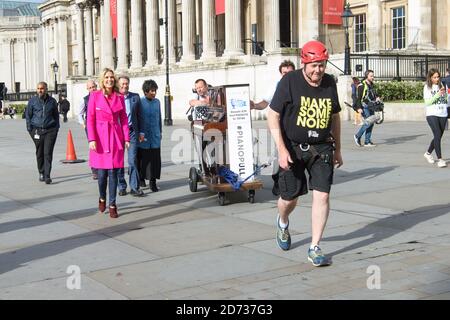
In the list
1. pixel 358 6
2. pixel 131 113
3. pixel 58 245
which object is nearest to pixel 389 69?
pixel 358 6

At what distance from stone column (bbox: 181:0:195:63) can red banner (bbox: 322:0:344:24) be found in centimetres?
1032

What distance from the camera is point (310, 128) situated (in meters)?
6.25

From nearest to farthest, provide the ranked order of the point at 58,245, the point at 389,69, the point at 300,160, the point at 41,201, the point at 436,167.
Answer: the point at 300,160, the point at 58,245, the point at 41,201, the point at 436,167, the point at 389,69

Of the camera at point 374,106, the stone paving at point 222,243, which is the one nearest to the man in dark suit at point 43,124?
the stone paving at point 222,243

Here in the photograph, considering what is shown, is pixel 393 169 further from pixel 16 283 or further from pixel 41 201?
pixel 16 283

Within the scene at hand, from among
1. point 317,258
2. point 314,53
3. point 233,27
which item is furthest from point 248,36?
point 317,258

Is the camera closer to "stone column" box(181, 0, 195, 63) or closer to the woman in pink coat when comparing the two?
the woman in pink coat

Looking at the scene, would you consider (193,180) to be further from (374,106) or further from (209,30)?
(209,30)

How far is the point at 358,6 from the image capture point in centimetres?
4034

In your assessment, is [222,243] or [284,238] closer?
[284,238]

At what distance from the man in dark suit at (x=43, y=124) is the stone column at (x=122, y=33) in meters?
41.5

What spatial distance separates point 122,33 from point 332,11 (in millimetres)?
22323

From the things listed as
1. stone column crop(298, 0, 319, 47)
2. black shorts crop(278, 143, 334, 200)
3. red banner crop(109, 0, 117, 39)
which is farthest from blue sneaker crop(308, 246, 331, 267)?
red banner crop(109, 0, 117, 39)
